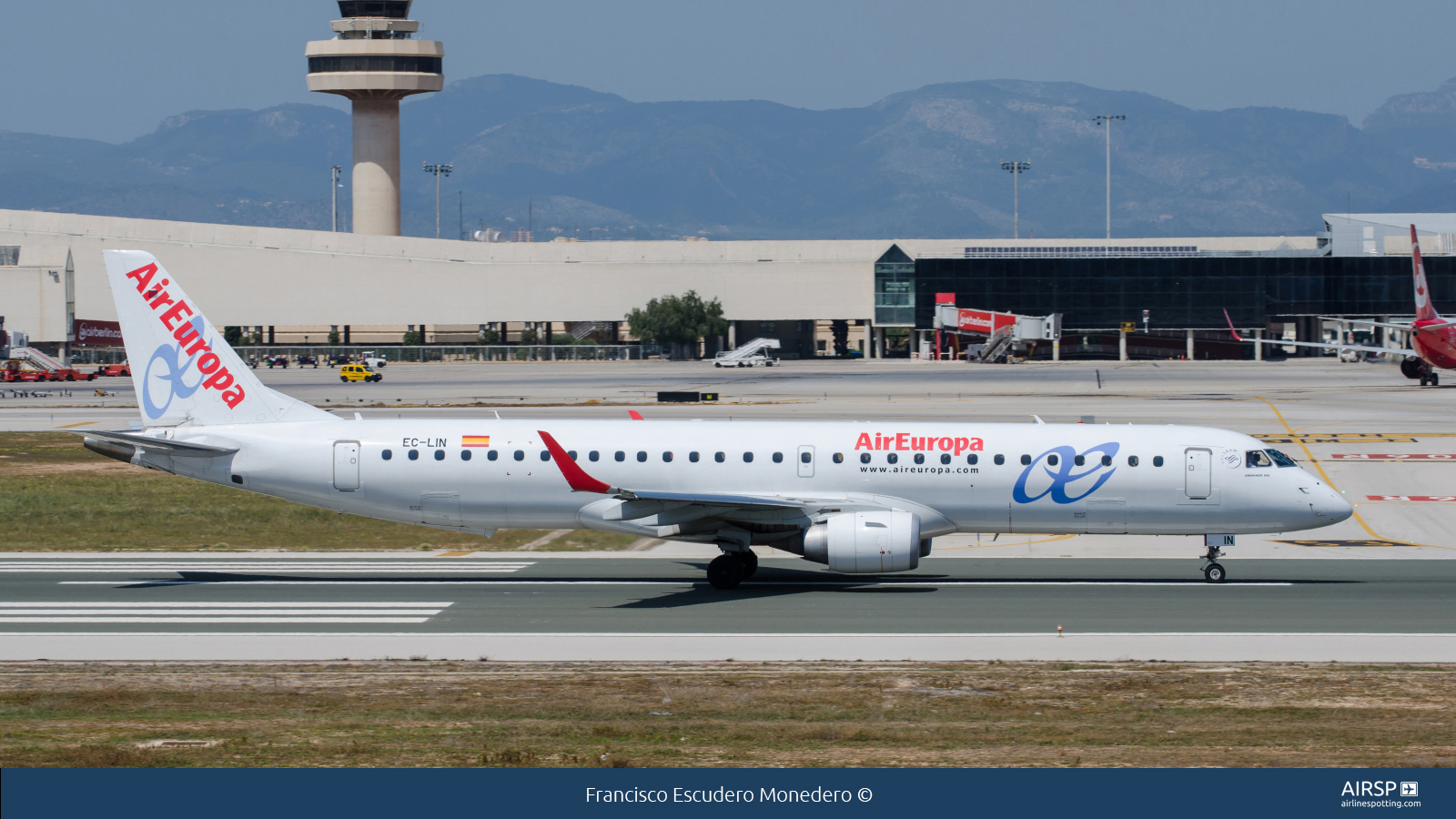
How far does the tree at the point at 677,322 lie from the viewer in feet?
575

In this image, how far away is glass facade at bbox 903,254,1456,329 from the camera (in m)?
166

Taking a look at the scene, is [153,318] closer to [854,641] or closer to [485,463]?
[485,463]

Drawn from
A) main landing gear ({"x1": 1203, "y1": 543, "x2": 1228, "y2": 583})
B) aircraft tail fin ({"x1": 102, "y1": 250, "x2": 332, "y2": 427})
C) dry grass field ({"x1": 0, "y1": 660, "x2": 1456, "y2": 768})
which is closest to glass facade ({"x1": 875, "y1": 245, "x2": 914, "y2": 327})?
main landing gear ({"x1": 1203, "y1": 543, "x2": 1228, "y2": 583})

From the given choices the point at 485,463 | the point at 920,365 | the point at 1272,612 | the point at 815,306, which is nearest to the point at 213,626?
the point at 485,463

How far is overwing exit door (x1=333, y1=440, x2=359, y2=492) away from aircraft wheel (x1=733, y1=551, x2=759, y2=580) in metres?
8.89

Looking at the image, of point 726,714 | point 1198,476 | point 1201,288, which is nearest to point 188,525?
point 726,714

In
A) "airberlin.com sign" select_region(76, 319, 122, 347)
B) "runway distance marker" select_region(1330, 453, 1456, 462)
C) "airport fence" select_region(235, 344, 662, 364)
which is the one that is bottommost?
"runway distance marker" select_region(1330, 453, 1456, 462)

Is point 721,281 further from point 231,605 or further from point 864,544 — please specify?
point 231,605

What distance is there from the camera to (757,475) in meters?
31.1

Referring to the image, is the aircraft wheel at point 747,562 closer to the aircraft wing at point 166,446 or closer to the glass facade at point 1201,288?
the aircraft wing at point 166,446

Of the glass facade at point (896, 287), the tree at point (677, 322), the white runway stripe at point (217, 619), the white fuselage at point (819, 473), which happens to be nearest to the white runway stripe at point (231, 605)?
the white runway stripe at point (217, 619)

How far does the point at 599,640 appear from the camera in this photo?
2544cm

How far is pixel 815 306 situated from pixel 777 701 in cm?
16318

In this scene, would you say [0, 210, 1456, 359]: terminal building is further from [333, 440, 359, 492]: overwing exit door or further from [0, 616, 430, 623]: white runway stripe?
[0, 616, 430, 623]: white runway stripe
